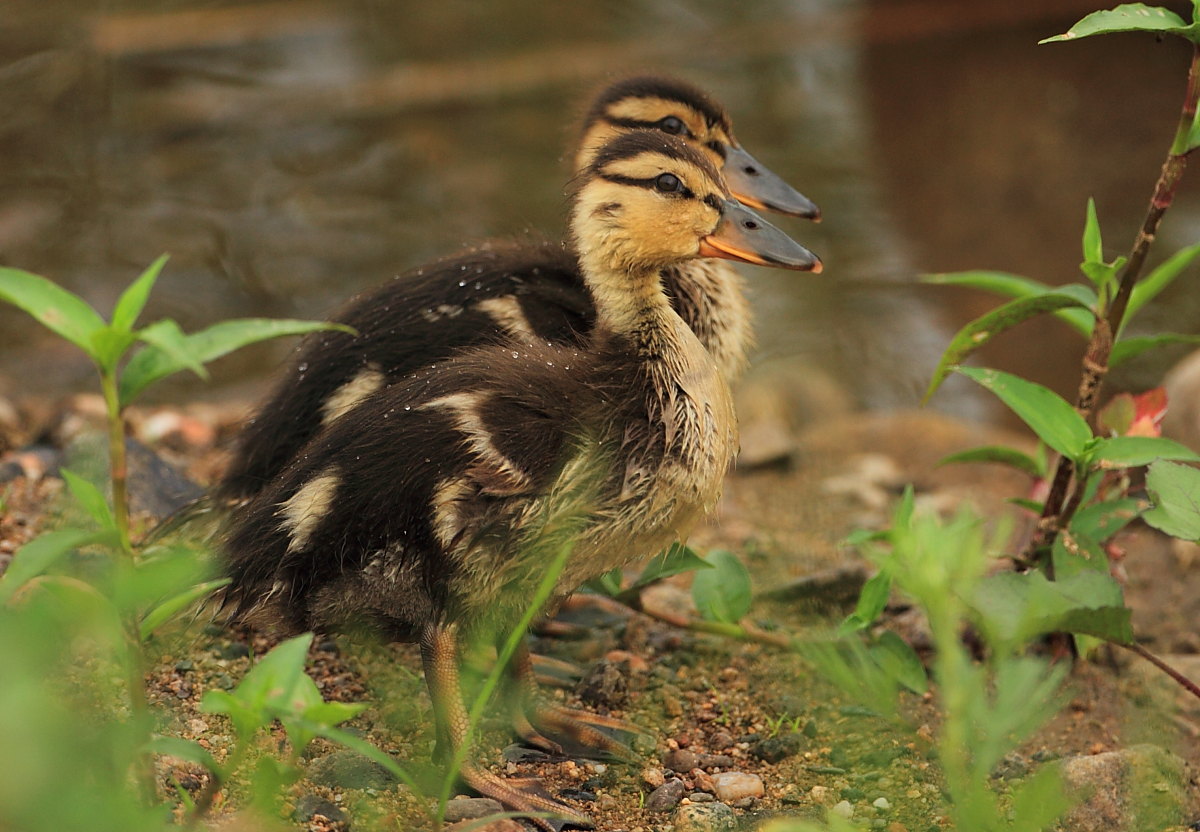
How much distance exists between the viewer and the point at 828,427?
502 cm

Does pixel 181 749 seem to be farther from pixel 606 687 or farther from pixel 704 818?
pixel 606 687

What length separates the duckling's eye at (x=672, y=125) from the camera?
3.92 meters

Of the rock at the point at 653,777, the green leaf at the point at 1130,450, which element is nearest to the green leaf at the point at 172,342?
the rock at the point at 653,777

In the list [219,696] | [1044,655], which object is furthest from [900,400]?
[219,696]

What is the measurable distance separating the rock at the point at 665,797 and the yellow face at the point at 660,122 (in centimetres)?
189

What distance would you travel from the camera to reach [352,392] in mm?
2992

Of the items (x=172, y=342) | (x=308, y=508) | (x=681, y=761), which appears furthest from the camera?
(x=681, y=761)

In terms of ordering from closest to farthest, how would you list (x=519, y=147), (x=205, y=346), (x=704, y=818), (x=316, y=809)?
(x=205, y=346) < (x=316, y=809) < (x=704, y=818) < (x=519, y=147)

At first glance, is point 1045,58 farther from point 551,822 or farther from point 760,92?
point 551,822

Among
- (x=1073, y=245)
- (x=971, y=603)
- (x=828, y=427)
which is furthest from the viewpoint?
(x=1073, y=245)

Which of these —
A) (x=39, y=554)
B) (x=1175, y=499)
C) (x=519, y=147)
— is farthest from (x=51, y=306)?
(x=519, y=147)

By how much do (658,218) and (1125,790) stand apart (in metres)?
1.40

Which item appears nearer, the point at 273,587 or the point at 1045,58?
the point at 273,587

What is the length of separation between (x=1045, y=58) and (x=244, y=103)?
161 inches
